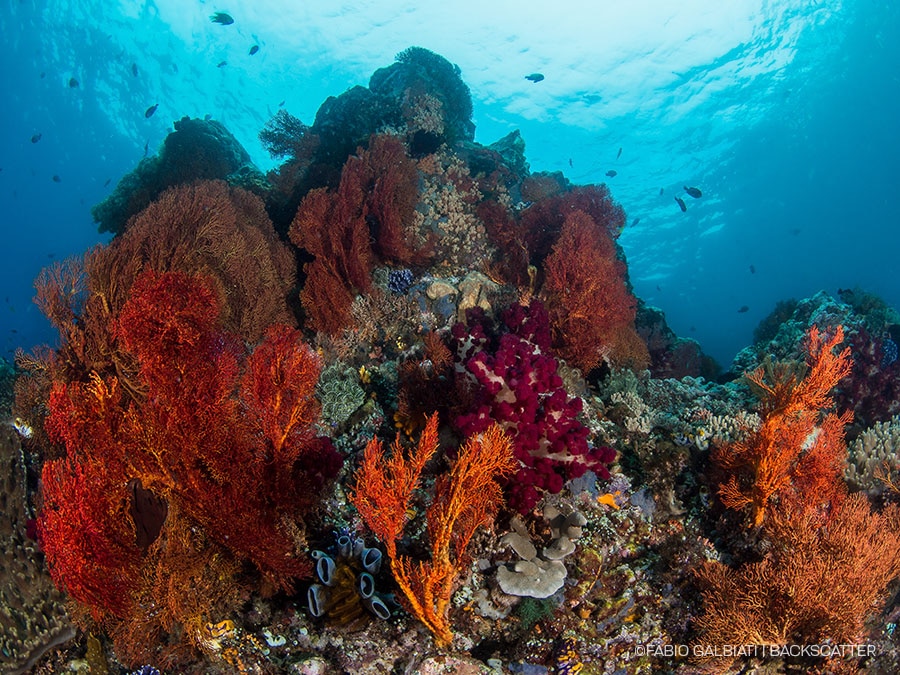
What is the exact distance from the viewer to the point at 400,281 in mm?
7961

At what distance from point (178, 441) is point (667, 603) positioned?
4.73 metres

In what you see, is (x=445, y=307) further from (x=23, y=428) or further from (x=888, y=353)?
(x=888, y=353)

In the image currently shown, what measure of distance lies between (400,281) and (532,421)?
4.36 meters

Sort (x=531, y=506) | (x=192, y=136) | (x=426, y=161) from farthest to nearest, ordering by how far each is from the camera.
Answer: (x=192, y=136) → (x=426, y=161) → (x=531, y=506)

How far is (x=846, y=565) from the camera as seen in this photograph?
361cm

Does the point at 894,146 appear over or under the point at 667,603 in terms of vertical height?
under

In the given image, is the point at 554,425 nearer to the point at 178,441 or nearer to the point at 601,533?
the point at 601,533

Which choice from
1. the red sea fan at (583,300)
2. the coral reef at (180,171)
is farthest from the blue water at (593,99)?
the red sea fan at (583,300)

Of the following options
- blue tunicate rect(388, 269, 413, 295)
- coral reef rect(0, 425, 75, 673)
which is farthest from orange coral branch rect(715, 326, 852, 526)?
coral reef rect(0, 425, 75, 673)

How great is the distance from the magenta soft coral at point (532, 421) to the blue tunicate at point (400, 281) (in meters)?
3.42

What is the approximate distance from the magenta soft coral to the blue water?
29.9 meters

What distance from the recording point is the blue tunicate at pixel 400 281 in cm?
796

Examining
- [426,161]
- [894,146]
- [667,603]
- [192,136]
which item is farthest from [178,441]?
[894,146]

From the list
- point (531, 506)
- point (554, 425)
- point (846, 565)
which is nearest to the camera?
point (846, 565)
